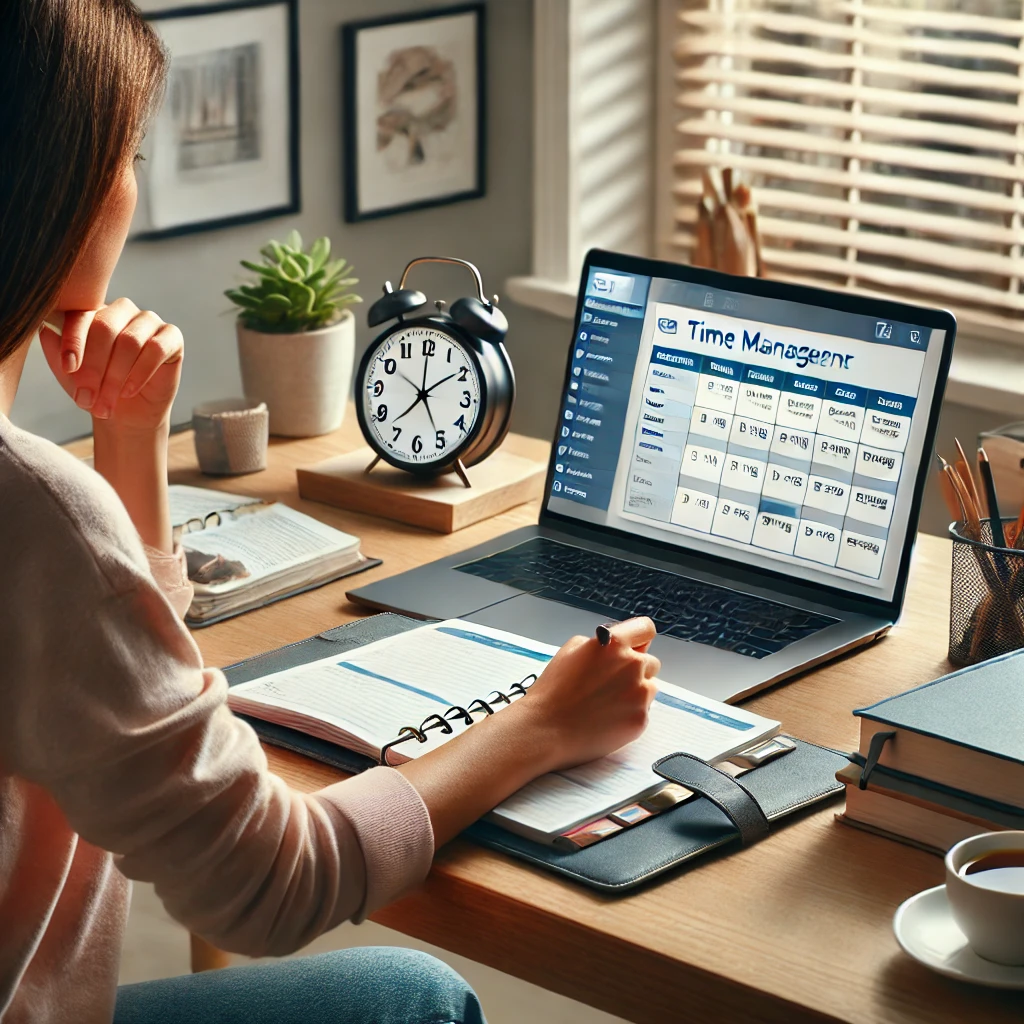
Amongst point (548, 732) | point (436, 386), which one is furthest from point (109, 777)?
point (436, 386)

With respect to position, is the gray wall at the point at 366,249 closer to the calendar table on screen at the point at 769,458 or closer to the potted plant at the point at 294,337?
the potted plant at the point at 294,337

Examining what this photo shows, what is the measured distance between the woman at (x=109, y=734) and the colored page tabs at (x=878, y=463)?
41 centimetres

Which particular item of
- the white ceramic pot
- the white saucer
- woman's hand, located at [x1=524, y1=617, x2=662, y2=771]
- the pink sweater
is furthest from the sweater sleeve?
the white ceramic pot

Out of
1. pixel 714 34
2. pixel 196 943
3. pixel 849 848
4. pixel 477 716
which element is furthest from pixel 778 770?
pixel 714 34

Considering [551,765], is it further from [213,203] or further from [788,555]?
[213,203]

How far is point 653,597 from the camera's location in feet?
4.56

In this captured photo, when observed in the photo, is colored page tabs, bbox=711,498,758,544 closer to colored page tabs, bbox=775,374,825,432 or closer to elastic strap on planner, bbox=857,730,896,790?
colored page tabs, bbox=775,374,825,432

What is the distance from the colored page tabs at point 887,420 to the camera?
1326mm

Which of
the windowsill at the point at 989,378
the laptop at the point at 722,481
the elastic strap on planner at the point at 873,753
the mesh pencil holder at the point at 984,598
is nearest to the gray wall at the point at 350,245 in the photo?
the windowsill at the point at 989,378

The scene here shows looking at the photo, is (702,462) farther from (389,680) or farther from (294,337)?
(294,337)

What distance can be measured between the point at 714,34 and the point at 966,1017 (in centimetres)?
242

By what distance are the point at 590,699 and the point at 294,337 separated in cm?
97

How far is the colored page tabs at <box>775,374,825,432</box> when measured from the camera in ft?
4.52

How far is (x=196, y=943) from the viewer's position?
1894 mm
